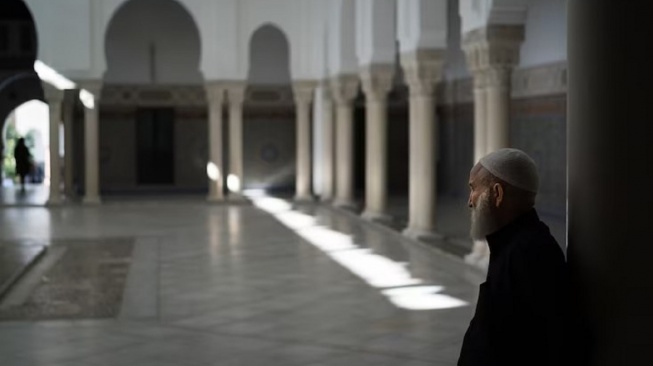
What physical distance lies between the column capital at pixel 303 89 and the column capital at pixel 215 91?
1.57 metres

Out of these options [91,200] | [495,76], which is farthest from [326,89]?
[495,76]

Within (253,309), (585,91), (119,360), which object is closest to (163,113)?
(253,309)

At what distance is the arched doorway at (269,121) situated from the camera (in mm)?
23859

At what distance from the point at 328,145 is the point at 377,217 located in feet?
15.4

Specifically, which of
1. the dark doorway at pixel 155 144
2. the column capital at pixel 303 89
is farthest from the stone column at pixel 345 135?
the dark doorway at pixel 155 144

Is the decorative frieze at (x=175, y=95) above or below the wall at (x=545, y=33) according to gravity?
below

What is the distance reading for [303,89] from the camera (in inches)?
819

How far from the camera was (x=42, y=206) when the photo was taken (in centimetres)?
1922

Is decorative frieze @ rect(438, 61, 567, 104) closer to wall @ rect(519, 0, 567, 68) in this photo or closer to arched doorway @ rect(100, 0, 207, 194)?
wall @ rect(519, 0, 567, 68)

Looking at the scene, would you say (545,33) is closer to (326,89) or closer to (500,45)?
(500,45)

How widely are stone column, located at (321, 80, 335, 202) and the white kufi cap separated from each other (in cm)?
1751

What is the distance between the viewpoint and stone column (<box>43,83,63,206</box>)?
1920cm

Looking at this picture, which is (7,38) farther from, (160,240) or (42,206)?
(160,240)

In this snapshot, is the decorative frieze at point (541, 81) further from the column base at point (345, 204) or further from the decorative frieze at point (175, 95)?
the decorative frieze at point (175, 95)
